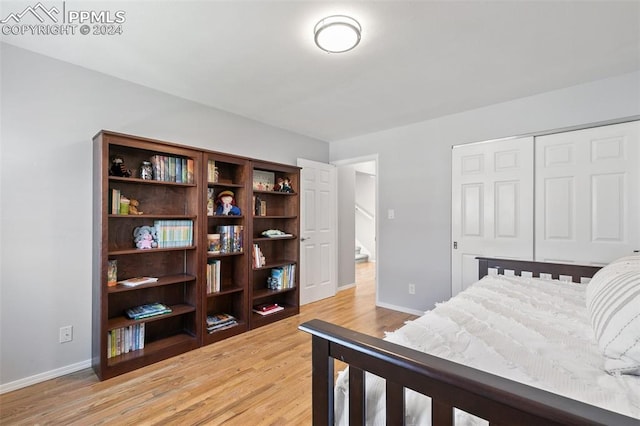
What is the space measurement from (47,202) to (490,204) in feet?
12.8

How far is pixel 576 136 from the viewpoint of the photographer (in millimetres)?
2564

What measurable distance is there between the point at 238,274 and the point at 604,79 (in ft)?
12.5

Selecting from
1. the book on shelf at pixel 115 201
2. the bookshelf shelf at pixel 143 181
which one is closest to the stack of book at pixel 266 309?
the bookshelf shelf at pixel 143 181

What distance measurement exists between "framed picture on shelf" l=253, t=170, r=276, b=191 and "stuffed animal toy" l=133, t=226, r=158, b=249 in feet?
3.98

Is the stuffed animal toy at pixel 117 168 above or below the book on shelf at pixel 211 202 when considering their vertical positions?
above

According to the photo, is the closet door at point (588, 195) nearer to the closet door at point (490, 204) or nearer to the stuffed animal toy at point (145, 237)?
the closet door at point (490, 204)

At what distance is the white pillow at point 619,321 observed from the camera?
93cm

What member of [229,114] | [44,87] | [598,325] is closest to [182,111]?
[229,114]

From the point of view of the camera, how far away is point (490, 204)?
3.01 meters

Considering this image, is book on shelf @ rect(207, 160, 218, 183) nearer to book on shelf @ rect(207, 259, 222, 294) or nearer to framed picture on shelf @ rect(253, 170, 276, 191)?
framed picture on shelf @ rect(253, 170, 276, 191)

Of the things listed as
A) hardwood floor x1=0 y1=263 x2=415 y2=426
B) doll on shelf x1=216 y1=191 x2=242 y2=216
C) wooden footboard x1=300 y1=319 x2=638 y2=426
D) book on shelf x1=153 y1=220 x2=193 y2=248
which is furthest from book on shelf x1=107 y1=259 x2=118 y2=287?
wooden footboard x1=300 y1=319 x2=638 y2=426

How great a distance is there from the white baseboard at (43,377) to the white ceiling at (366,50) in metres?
2.32

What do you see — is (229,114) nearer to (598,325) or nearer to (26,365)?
(26,365)

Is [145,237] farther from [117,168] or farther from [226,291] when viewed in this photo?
[226,291]
